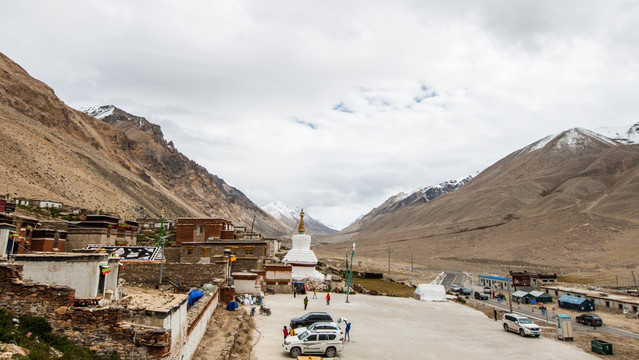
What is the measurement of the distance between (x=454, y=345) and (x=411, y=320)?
21.7ft

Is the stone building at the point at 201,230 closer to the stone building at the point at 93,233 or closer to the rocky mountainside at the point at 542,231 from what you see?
the stone building at the point at 93,233

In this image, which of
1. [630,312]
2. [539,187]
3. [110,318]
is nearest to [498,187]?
[539,187]

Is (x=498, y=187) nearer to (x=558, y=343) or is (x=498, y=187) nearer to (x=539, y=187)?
(x=539, y=187)

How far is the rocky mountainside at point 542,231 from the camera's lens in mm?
94356

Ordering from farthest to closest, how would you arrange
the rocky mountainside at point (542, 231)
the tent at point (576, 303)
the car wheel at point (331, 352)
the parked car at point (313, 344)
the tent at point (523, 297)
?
the rocky mountainside at point (542, 231)
the tent at point (523, 297)
the tent at point (576, 303)
the car wheel at point (331, 352)
the parked car at point (313, 344)

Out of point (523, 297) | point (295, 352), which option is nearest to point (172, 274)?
point (295, 352)

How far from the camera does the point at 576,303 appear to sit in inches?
1715

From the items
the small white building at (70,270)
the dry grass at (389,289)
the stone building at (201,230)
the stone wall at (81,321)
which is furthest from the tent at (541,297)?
the stone wall at (81,321)

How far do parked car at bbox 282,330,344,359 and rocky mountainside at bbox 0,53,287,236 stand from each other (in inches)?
2008

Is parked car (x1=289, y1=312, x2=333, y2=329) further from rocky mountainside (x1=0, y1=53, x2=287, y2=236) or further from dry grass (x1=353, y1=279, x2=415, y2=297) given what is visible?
rocky mountainside (x1=0, y1=53, x2=287, y2=236)

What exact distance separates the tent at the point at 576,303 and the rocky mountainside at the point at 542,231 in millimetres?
31520

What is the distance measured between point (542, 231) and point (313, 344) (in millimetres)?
122161

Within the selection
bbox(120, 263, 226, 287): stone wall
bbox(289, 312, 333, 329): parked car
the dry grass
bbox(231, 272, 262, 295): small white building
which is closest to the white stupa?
the dry grass

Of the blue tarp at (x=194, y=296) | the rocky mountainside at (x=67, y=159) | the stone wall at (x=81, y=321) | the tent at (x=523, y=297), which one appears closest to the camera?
the stone wall at (x=81, y=321)
